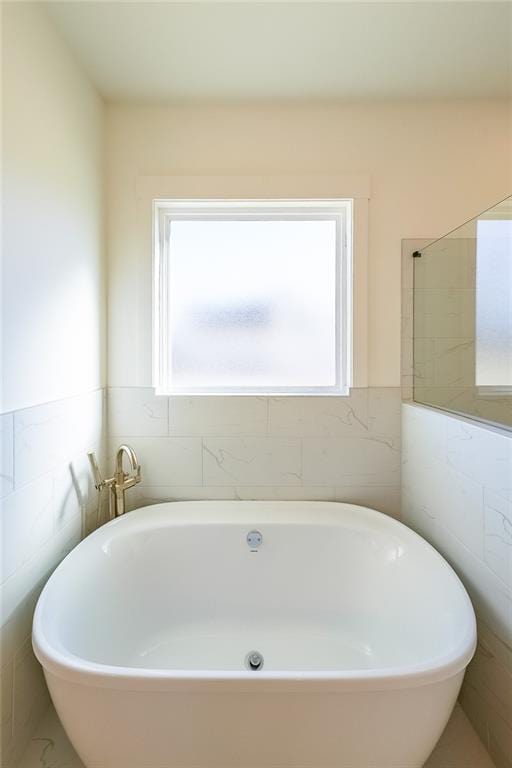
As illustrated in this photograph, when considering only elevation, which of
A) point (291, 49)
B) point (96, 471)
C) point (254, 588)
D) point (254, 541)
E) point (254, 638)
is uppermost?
point (291, 49)

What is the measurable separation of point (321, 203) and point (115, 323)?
3.99 feet

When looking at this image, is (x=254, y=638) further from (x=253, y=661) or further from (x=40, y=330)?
(x=40, y=330)

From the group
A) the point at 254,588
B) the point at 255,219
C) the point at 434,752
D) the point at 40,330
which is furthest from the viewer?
the point at 255,219

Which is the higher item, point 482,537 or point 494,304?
point 494,304

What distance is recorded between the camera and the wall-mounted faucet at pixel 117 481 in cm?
174

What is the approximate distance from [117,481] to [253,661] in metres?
0.93

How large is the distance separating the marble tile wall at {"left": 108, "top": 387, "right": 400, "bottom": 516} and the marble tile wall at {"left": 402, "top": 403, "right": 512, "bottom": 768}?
331 mm

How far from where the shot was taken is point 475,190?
1.95 metres

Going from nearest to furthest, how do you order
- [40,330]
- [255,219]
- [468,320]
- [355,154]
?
[40,330]
[468,320]
[355,154]
[255,219]

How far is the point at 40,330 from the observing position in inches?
Result: 54.7

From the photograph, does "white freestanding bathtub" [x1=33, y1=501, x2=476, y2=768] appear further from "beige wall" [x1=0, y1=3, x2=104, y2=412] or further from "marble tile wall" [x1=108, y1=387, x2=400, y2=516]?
"beige wall" [x1=0, y1=3, x2=104, y2=412]

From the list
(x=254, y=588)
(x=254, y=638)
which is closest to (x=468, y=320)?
(x=254, y=588)

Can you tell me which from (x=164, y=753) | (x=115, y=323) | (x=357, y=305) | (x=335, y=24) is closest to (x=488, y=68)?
(x=335, y=24)

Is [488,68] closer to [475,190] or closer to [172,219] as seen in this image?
[475,190]
